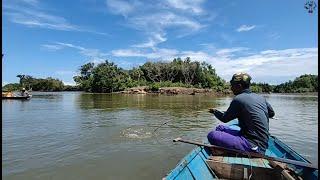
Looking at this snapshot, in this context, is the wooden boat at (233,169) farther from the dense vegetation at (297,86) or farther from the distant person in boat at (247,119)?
the dense vegetation at (297,86)

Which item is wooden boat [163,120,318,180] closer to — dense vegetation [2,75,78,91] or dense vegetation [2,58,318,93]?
dense vegetation [2,58,318,93]

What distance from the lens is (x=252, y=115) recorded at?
560 centimetres

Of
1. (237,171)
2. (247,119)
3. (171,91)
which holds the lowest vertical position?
(237,171)

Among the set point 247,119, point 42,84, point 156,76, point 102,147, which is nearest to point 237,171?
point 247,119

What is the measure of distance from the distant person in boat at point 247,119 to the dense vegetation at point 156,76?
67.5m

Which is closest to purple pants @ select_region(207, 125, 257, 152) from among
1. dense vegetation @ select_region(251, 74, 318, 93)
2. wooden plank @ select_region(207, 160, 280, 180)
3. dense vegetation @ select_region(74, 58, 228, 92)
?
wooden plank @ select_region(207, 160, 280, 180)

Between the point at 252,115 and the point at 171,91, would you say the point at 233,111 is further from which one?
the point at 171,91

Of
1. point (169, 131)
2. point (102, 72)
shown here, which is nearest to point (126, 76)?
point (102, 72)

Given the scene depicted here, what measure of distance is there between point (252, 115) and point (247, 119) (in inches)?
4.7

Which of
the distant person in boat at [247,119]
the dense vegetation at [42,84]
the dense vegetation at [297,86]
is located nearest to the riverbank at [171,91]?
the dense vegetation at [297,86]

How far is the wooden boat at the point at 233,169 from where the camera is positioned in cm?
504

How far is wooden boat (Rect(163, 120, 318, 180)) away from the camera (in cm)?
504

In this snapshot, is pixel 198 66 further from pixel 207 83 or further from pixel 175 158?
pixel 175 158

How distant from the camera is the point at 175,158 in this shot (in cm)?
885
